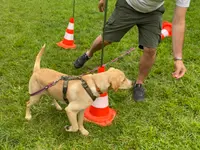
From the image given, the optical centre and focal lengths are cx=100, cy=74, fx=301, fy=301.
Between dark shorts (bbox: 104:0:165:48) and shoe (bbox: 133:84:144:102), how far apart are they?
2.21 feet

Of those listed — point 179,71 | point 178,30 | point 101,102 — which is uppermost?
point 178,30

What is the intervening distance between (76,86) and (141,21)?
53.5 inches

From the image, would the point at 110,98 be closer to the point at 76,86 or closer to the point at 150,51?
the point at 150,51

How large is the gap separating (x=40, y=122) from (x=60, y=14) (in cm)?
436

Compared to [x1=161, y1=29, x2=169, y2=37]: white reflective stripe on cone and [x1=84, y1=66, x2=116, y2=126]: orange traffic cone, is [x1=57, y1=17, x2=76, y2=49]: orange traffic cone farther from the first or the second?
[x1=84, y1=66, x2=116, y2=126]: orange traffic cone

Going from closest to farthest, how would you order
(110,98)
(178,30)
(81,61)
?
1. (178,30)
2. (110,98)
3. (81,61)

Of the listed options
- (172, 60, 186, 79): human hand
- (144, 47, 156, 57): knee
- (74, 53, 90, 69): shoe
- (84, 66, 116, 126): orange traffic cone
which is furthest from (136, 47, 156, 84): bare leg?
(172, 60, 186, 79): human hand

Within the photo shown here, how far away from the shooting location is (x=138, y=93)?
452cm

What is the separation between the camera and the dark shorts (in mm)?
4051

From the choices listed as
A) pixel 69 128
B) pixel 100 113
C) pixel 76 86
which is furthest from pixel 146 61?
pixel 69 128

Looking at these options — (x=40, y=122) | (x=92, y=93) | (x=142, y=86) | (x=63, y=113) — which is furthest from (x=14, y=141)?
(x=142, y=86)

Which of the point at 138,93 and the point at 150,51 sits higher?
the point at 150,51

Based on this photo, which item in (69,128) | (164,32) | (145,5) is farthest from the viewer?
(164,32)

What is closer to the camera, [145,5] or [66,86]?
[66,86]
